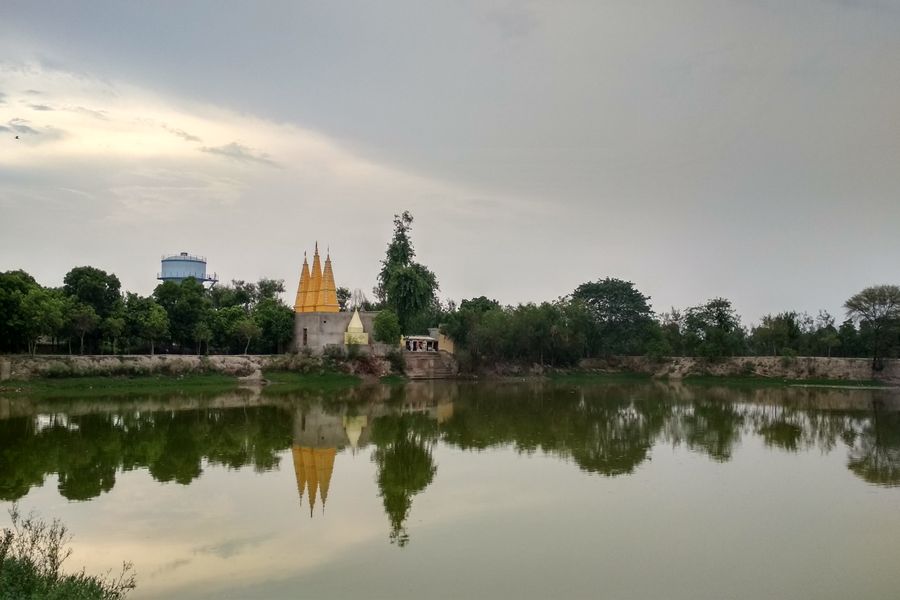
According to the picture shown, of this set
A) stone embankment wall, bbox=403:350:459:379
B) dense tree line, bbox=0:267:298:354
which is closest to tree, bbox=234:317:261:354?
dense tree line, bbox=0:267:298:354

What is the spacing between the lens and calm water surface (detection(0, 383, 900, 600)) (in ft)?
33.1

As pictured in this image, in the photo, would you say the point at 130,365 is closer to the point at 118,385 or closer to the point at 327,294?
the point at 118,385

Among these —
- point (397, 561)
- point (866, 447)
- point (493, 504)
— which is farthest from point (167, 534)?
point (866, 447)

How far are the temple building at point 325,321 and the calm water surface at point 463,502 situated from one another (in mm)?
23681

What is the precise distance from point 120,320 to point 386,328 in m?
19.1

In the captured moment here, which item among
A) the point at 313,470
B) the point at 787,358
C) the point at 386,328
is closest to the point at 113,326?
the point at 386,328

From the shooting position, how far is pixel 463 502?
47.6 ft

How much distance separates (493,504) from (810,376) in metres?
48.9

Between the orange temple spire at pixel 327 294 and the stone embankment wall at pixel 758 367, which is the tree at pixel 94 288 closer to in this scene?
the orange temple spire at pixel 327 294

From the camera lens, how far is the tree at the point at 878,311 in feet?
174

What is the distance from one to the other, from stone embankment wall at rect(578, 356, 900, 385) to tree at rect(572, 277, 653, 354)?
2713 mm

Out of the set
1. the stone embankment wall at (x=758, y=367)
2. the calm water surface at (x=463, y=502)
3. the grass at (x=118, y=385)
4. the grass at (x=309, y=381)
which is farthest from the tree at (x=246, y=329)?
the stone embankment wall at (x=758, y=367)

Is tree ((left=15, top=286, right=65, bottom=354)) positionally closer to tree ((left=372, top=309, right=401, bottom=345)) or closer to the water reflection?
the water reflection

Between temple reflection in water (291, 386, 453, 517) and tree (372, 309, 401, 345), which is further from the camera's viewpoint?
tree (372, 309, 401, 345)
